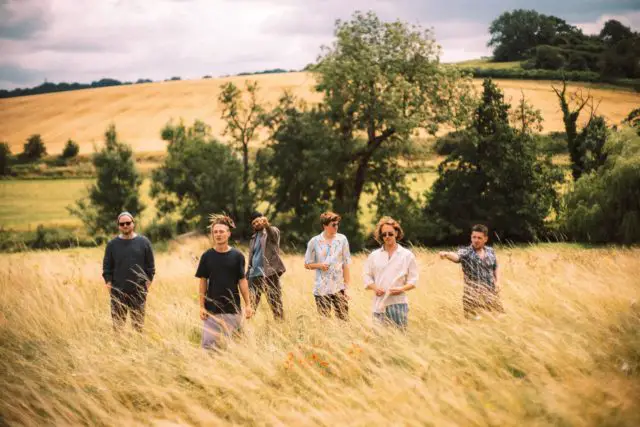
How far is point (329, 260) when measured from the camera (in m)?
7.02

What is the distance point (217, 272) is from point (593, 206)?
28.6 m

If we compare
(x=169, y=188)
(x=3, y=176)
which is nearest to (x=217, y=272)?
(x=169, y=188)

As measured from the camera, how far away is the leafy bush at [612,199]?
26969 millimetres

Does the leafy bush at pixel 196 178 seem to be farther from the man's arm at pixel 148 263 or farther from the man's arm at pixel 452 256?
the man's arm at pixel 452 256

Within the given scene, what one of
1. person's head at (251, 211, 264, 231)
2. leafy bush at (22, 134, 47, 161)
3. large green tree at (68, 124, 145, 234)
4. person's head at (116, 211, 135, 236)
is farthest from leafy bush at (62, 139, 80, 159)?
person's head at (251, 211, 264, 231)

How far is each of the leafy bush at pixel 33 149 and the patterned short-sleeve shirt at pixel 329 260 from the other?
56.8 m

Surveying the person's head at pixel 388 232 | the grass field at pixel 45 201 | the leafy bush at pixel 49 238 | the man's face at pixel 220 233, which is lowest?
the leafy bush at pixel 49 238

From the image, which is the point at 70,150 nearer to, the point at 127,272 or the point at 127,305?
the point at 127,272

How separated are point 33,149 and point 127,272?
5640cm

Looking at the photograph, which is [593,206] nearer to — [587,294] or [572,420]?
[587,294]

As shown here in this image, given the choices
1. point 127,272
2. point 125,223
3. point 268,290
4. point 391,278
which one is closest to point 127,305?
point 127,272

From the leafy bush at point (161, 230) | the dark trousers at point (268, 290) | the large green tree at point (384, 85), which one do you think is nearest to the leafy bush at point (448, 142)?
the large green tree at point (384, 85)

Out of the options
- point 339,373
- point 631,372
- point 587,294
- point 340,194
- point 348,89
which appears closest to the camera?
point 631,372

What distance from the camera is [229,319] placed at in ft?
18.9
